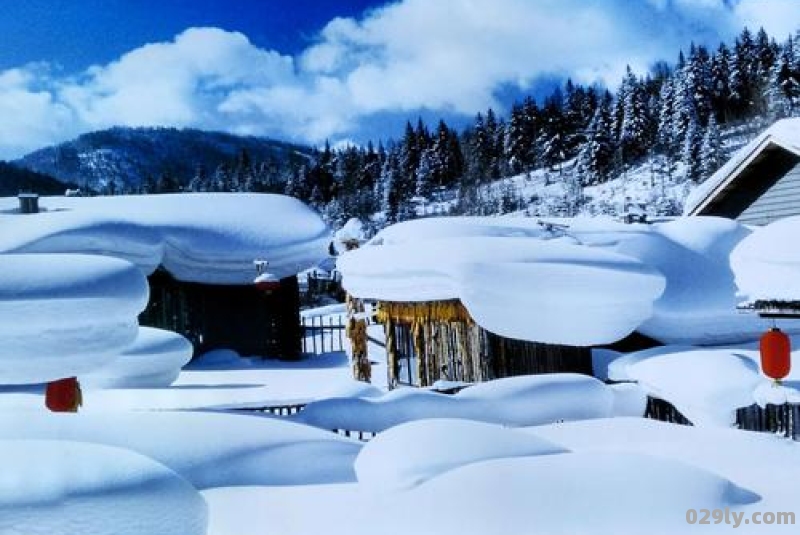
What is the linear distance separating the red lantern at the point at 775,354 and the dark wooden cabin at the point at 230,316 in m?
11.1

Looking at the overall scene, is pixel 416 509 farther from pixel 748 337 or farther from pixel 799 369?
pixel 748 337

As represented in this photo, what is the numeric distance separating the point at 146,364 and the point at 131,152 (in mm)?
5990

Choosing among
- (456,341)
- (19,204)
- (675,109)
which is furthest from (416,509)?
(19,204)

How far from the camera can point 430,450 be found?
450cm

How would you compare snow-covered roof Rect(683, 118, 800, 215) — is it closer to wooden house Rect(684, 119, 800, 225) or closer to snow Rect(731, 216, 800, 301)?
wooden house Rect(684, 119, 800, 225)

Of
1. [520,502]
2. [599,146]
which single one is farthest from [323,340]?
[520,502]

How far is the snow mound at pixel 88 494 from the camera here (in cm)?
267

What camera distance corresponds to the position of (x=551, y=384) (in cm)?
804

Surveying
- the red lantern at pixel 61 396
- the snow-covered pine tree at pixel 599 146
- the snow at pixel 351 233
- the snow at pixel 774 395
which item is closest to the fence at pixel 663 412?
the snow at pixel 774 395

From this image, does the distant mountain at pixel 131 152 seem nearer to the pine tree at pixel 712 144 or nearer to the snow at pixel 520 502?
the snow at pixel 520 502

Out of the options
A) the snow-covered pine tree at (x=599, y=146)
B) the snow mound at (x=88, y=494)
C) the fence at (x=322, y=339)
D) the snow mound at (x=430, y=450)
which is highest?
the snow-covered pine tree at (x=599, y=146)

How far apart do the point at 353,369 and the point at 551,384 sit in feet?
17.7

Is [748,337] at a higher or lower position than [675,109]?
lower

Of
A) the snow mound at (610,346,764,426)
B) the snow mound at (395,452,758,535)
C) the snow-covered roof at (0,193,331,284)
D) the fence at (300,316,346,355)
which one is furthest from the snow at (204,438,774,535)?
the fence at (300,316,346,355)
